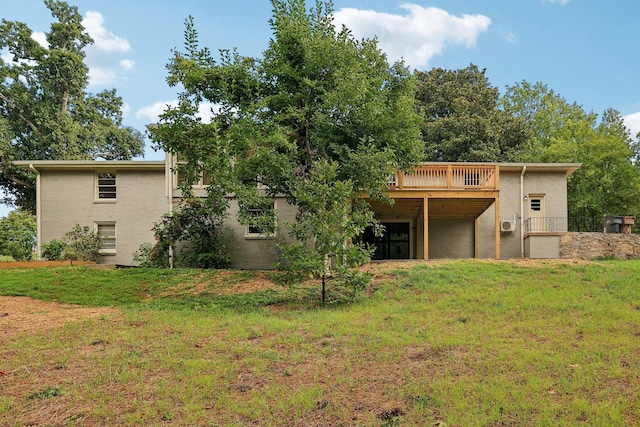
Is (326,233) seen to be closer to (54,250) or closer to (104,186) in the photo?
(54,250)

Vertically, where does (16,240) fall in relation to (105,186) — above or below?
below

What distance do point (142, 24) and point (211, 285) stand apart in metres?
7.80

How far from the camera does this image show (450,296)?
376 inches

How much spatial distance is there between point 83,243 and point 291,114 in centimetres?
986

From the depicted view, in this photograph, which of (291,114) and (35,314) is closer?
(35,314)

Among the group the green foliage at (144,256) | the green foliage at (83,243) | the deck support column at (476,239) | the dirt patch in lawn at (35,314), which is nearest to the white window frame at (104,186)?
the green foliage at (83,243)

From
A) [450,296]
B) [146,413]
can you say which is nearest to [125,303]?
[146,413]

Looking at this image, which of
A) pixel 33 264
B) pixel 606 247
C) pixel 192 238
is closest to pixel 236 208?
pixel 192 238

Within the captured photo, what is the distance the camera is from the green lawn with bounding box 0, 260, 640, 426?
4527 millimetres

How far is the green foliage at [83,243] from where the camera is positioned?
16516 mm

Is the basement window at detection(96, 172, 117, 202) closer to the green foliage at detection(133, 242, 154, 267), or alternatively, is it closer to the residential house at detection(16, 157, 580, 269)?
the residential house at detection(16, 157, 580, 269)

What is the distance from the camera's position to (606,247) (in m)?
16.4

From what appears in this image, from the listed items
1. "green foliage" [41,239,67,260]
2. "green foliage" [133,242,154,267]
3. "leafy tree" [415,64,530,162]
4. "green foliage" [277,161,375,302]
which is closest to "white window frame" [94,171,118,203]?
"green foliage" [41,239,67,260]

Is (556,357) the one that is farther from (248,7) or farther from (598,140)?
(598,140)
